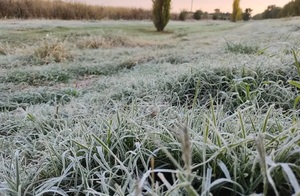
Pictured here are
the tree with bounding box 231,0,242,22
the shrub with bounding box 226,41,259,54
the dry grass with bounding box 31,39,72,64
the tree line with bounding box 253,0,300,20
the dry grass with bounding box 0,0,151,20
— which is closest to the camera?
the shrub with bounding box 226,41,259,54

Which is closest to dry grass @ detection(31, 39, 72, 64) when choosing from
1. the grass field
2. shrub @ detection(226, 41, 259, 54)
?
the grass field

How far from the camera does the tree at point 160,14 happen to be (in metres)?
7.19

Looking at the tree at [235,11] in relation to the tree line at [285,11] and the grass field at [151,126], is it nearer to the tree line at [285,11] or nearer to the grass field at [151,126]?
the tree line at [285,11]

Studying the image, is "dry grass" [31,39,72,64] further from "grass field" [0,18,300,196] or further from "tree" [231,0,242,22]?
"tree" [231,0,242,22]

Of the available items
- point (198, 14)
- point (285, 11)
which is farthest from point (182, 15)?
point (285, 11)

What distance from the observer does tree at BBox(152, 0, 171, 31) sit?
7.19m

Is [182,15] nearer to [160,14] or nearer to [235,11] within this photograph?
[160,14]

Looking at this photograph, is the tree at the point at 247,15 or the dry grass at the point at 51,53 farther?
the tree at the point at 247,15

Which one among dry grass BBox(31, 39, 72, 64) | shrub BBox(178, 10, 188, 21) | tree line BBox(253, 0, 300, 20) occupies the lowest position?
dry grass BBox(31, 39, 72, 64)

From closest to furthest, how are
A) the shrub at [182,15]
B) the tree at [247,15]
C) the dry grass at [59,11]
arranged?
the dry grass at [59,11], the shrub at [182,15], the tree at [247,15]

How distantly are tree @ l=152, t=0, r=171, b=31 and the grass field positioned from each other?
3.49 m

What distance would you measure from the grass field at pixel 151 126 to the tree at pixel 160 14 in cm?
349

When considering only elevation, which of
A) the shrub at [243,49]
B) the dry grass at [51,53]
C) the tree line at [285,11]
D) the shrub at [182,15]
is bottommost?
the dry grass at [51,53]

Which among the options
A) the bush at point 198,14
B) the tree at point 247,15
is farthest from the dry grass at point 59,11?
the tree at point 247,15
